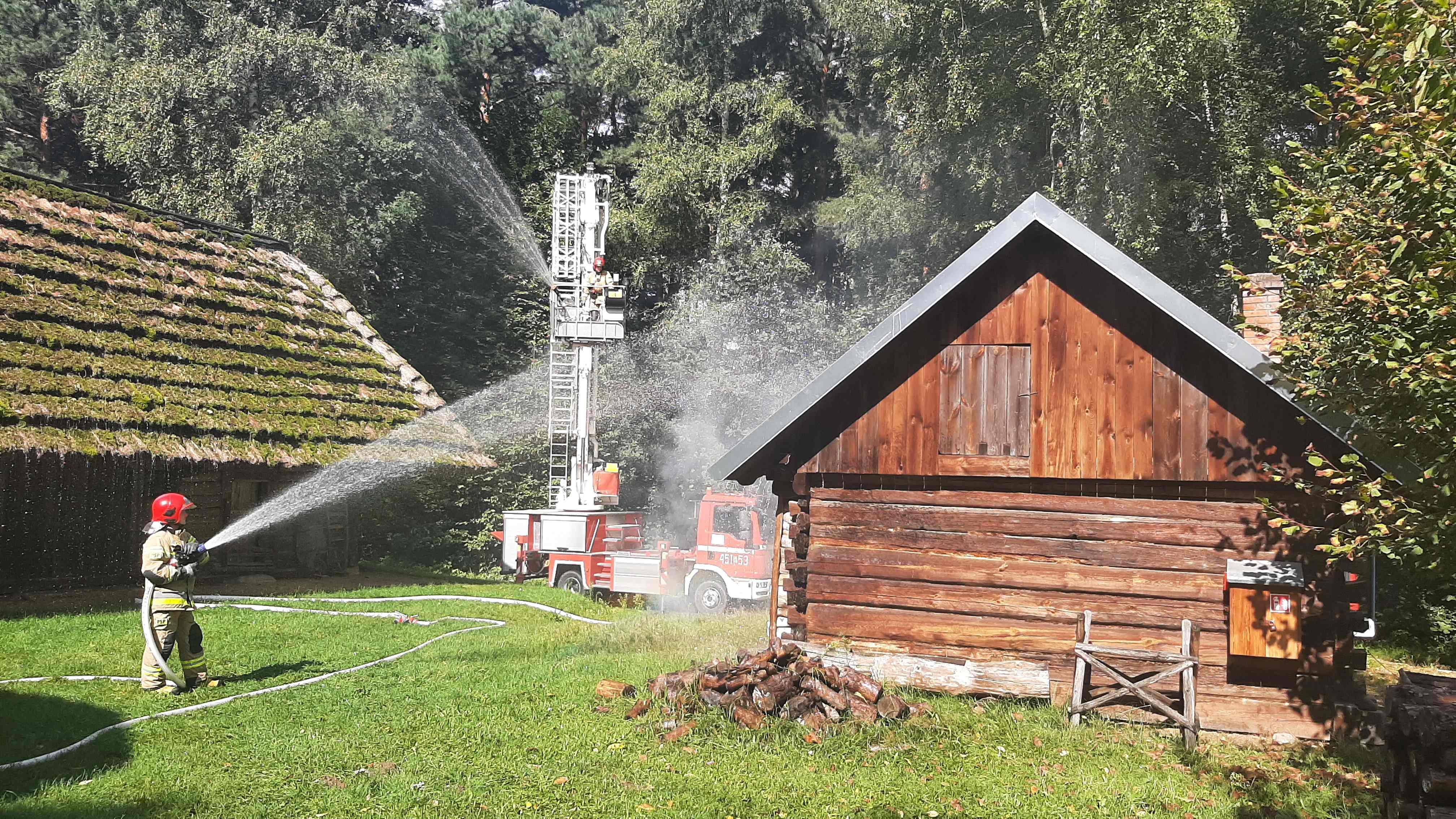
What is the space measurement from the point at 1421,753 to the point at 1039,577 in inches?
171

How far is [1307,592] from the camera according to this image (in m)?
10.2

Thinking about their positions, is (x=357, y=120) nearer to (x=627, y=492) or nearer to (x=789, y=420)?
(x=627, y=492)

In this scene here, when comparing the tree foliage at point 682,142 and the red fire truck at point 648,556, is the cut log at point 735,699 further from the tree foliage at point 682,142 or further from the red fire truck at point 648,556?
the tree foliage at point 682,142

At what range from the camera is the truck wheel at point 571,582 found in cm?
2162

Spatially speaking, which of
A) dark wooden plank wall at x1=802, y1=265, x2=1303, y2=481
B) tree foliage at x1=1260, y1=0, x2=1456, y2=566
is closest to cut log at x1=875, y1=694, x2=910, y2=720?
Answer: dark wooden plank wall at x1=802, y1=265, x2=1303, y2=481

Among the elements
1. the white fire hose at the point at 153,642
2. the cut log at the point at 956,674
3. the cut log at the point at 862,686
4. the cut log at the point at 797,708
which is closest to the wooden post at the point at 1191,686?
the cut log at the point at 956,674

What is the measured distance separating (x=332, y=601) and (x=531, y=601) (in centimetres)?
326

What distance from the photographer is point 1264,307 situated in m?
12.5

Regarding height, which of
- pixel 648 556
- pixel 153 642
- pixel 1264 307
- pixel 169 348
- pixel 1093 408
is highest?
pixel 1264 307

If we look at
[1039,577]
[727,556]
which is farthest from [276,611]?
[1039,577]

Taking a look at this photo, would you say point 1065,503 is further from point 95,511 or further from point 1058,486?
point 95,511

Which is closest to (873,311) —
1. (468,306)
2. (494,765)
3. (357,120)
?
(468,306)

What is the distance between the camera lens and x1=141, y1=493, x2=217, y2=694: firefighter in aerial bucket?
10.1 metres

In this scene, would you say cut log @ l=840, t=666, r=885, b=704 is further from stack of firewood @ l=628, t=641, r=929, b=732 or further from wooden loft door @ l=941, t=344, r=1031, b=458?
wooden loft door @ l=941, t=344, r=1031, b=458
